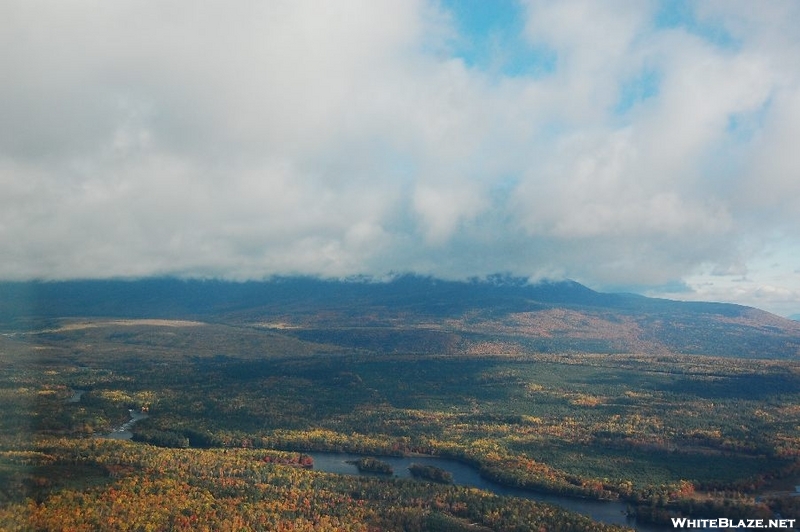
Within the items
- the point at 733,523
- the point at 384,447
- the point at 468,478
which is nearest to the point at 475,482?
the point at 468,478

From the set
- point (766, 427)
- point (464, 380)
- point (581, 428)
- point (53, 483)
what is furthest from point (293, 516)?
Answer: point (464, 380)

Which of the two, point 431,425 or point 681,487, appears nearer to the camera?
point 681,487

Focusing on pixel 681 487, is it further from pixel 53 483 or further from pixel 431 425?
pixel 53 483

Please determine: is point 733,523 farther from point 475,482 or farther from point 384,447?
point 384,447

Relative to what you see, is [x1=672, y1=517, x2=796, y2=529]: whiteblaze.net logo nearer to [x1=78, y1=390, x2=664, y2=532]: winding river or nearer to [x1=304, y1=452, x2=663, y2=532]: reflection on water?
[x1=78, y1=390, x2=664, y2=532]: winding river

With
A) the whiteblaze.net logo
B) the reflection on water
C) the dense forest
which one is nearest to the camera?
the dense forest

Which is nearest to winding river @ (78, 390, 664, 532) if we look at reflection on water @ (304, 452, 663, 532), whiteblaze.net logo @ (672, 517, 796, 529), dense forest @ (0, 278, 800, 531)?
reflection on water @ (304, 452, 663, 532)
